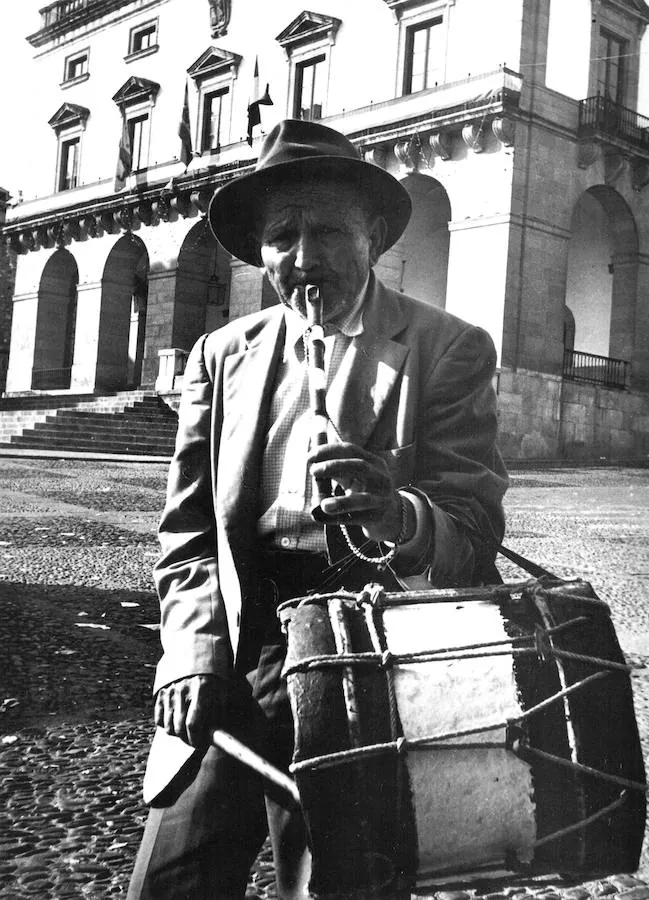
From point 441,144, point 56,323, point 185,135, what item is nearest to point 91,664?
point 441,144

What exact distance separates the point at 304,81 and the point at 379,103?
3225mm

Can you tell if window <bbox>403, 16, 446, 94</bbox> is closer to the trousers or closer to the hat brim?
the hat brim

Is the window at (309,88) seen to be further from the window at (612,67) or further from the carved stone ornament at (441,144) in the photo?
the window at (612,67)

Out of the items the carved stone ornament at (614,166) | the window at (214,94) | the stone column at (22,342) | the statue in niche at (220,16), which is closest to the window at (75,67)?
the window at (214,94)

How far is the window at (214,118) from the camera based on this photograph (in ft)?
94.4

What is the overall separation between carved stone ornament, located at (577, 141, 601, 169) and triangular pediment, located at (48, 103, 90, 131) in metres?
17.4

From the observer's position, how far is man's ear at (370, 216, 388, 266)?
216 centimetres

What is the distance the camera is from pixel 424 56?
23.4m

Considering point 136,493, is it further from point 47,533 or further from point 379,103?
point 379,103

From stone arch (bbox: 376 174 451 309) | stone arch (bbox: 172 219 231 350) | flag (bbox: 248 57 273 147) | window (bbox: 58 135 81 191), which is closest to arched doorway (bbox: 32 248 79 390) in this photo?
window (bbox: 58 135 81 191)

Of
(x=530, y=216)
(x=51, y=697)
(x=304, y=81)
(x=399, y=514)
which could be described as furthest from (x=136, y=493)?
(x=304, y=81)

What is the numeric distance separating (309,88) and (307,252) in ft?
84.1

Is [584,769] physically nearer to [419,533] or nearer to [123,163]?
[419,533]

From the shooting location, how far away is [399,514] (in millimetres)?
1748
